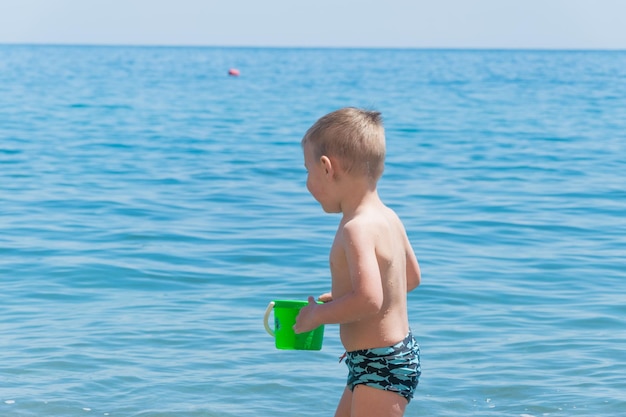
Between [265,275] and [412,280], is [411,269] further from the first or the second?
[265,275]

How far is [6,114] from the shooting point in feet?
87.5

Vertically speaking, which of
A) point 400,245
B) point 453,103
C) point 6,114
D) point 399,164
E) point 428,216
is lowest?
point 400,245

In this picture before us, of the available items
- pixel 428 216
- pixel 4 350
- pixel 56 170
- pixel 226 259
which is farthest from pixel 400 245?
pixel 56 170

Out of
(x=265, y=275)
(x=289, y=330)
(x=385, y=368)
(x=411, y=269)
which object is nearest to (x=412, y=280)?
(x=411, y=269)

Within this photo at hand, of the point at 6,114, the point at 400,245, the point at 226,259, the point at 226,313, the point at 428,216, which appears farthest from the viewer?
the point at 6,114

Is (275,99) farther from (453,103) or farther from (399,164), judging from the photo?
(399,164)

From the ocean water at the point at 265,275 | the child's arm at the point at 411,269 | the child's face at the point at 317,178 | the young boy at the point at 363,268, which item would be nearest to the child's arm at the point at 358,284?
the young boy at the point at 363,268

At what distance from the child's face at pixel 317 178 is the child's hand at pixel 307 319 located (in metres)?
0.32

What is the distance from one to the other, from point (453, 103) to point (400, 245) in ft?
98.7

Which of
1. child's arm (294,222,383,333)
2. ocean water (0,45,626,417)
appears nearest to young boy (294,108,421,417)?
A: child's arm (294,222,383,333)

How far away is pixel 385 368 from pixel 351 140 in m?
0.73

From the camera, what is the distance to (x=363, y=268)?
121 inches

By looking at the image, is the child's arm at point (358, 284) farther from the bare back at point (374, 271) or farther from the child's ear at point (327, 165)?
the child's ear at point (327, 165)

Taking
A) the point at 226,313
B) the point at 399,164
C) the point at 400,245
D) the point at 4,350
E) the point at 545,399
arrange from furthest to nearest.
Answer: the point at 399,164, the point at 226,313, the point at 4,350, the point at 545,399, the point at 400,245
